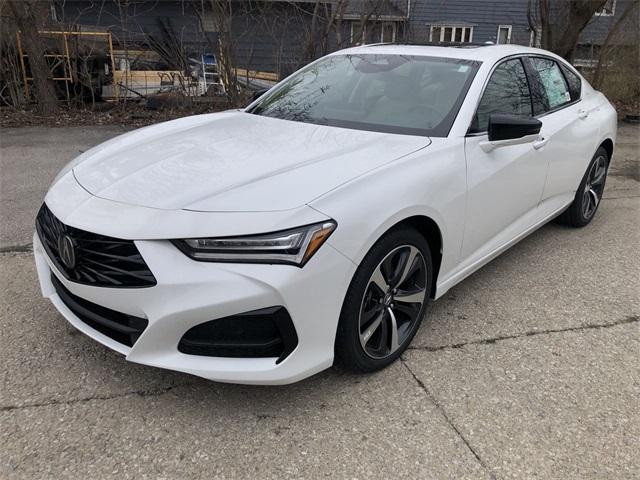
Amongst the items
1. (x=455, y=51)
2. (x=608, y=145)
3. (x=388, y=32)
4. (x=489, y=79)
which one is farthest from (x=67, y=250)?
(x=388, y=32)

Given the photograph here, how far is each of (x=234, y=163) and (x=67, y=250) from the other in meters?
0.85

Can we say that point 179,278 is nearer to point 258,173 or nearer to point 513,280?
point 258,173

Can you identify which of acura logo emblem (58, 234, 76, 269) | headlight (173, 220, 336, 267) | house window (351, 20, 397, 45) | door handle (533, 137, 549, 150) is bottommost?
acura logo emblem (58, 234, 76, 269)

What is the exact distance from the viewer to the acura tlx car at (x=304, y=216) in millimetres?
2170

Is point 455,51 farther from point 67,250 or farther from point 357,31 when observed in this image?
point 357,31

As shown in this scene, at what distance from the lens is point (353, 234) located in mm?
2322

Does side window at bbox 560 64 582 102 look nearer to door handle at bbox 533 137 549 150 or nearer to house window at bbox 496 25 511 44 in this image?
door handle at bbox 533 137 549 150

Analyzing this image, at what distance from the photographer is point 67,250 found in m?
2.38

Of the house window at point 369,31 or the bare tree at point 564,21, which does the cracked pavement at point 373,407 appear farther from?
the bare tree at point 564,21

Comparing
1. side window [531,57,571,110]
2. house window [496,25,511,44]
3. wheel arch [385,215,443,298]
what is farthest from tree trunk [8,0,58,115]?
house window [496,25,511,44]

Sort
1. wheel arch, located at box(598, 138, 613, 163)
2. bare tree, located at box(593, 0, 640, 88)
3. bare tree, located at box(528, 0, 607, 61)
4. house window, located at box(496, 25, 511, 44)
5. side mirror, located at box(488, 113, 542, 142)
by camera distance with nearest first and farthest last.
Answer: side mirror, located at box(488, 113, 542, 142), wheel arch, located at box(598, 138, 613, 163), bare tree, located at box(528, 0, 607, 61), bare tree, located at box(593, 0, 640, 88), house window, located at box(496, 25, 511, 44)

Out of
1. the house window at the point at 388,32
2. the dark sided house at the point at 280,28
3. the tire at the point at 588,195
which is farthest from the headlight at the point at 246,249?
the house window at the point at 388,32

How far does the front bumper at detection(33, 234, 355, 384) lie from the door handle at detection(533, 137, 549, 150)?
1.95m

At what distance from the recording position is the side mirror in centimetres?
307
